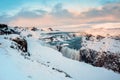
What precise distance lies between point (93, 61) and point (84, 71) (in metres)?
98.2

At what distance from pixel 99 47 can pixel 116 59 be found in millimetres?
24502

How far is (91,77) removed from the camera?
4203 cm

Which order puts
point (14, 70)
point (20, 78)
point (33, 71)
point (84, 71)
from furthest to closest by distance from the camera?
point (84, 71) < point (33, 71) < point (14, 70) < point (20, 78)

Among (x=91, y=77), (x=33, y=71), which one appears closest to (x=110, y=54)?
(x=91, y=77)

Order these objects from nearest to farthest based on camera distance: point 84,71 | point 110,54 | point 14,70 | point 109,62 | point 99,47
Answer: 1. point 14,70
2. point 84,71
3. point 109,62
4. point 110,54
5. point 99,47

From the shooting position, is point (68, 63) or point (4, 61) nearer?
point (4, 61)

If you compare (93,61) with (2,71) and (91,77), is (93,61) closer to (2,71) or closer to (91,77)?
(91,77)

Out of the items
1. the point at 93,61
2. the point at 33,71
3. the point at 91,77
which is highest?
the point at 33,71

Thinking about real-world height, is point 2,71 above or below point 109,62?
above

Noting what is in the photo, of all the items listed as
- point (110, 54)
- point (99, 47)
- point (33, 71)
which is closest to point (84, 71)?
point (33, 71)

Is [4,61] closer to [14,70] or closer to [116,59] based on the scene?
[14,70]

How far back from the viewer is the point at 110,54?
151500 mm

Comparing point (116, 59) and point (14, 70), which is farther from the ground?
point (14, 70)

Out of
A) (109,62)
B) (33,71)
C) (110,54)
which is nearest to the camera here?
(33,71)
